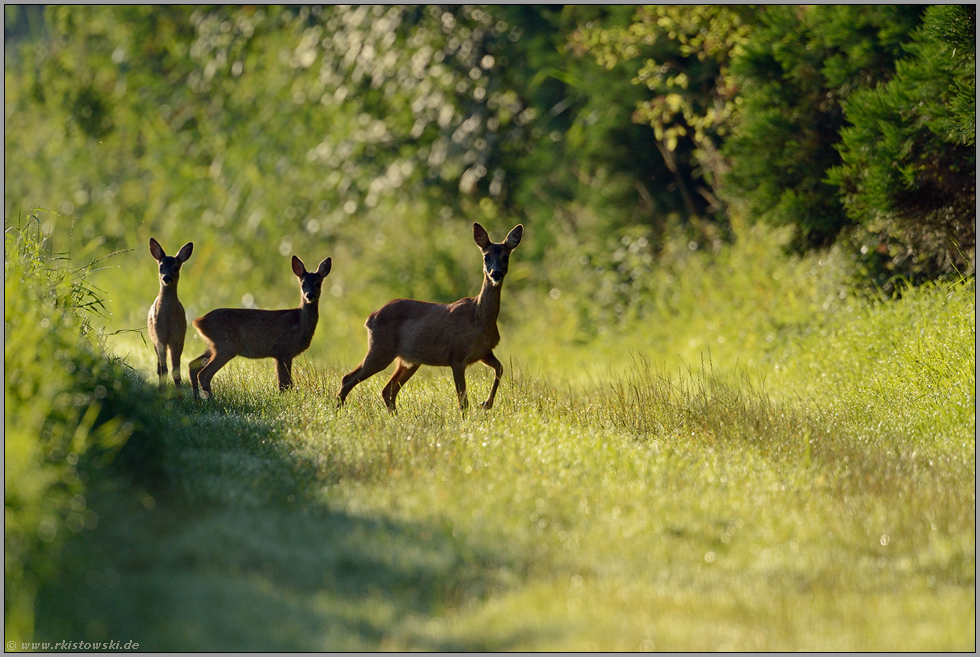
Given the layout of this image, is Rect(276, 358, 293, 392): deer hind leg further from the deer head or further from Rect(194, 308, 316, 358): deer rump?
the deer head

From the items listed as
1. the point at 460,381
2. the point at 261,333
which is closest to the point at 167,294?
the point at 261,333

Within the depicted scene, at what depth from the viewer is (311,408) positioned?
27.0ft

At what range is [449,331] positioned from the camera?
807cm

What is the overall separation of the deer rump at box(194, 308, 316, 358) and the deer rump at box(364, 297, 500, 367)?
823 mm

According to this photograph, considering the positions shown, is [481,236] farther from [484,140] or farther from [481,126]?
[481,126]

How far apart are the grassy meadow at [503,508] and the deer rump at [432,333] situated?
47 cm

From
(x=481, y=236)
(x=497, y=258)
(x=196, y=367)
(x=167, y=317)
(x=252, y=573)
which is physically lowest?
(x=252, y=573)

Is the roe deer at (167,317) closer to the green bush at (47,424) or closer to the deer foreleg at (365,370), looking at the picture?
the green bush at (47,424)

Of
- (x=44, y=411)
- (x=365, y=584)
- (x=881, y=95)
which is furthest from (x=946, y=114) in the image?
(x=44, y=411)

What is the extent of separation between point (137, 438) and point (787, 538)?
3.73m

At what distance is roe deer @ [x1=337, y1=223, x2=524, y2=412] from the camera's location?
7.96 m

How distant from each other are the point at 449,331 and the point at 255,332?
1747 mm

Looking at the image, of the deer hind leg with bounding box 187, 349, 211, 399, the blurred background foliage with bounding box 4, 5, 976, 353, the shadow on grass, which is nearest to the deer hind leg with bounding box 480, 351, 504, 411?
the shadow on grass

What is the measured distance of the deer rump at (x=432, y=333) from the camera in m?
8.02
